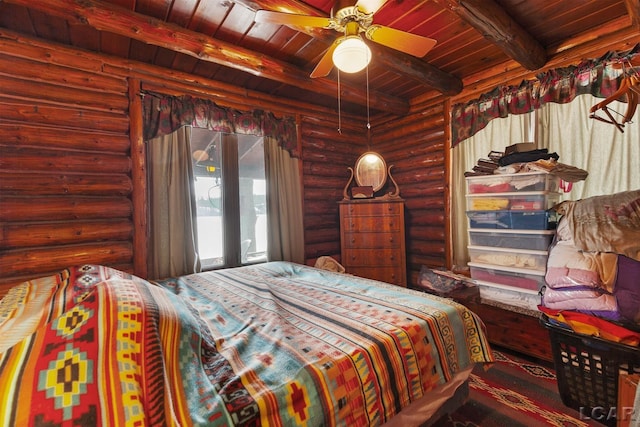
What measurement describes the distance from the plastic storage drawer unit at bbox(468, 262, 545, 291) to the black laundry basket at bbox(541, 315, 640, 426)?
21.5 inches

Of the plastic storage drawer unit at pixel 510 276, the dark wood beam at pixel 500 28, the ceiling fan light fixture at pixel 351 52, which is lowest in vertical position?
the plastic storage drawer unit at pixel 510 276

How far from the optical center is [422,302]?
166 centimetres

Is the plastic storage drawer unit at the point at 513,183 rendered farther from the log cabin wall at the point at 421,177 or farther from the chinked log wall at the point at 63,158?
the chinked log wall at the point at 63,158

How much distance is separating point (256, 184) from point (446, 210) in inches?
96.0

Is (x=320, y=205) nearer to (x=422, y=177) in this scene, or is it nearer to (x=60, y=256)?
(x=422, y=177)

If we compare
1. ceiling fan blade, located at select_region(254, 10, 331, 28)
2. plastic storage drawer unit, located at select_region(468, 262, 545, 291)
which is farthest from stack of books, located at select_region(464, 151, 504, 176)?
ceiling fan blade, located at select_region(254, 10, 331, 28)

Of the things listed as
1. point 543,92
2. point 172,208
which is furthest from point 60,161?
point 543,92

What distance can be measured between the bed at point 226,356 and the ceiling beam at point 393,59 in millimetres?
1925

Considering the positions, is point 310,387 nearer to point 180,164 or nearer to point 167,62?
point 180,164

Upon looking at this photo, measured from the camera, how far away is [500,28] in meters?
2.16

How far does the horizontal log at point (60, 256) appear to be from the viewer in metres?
2.22

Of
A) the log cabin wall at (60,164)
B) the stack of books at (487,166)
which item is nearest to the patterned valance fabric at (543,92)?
the stack of books at (487,166)

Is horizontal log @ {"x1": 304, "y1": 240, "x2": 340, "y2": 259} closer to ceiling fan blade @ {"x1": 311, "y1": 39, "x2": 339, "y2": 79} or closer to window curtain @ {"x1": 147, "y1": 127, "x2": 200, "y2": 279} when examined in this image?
window curtain @ {"x1": 147, "y1": 127, "x2": 200, "y2": 279}

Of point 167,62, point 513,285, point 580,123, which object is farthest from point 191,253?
point 580,123
